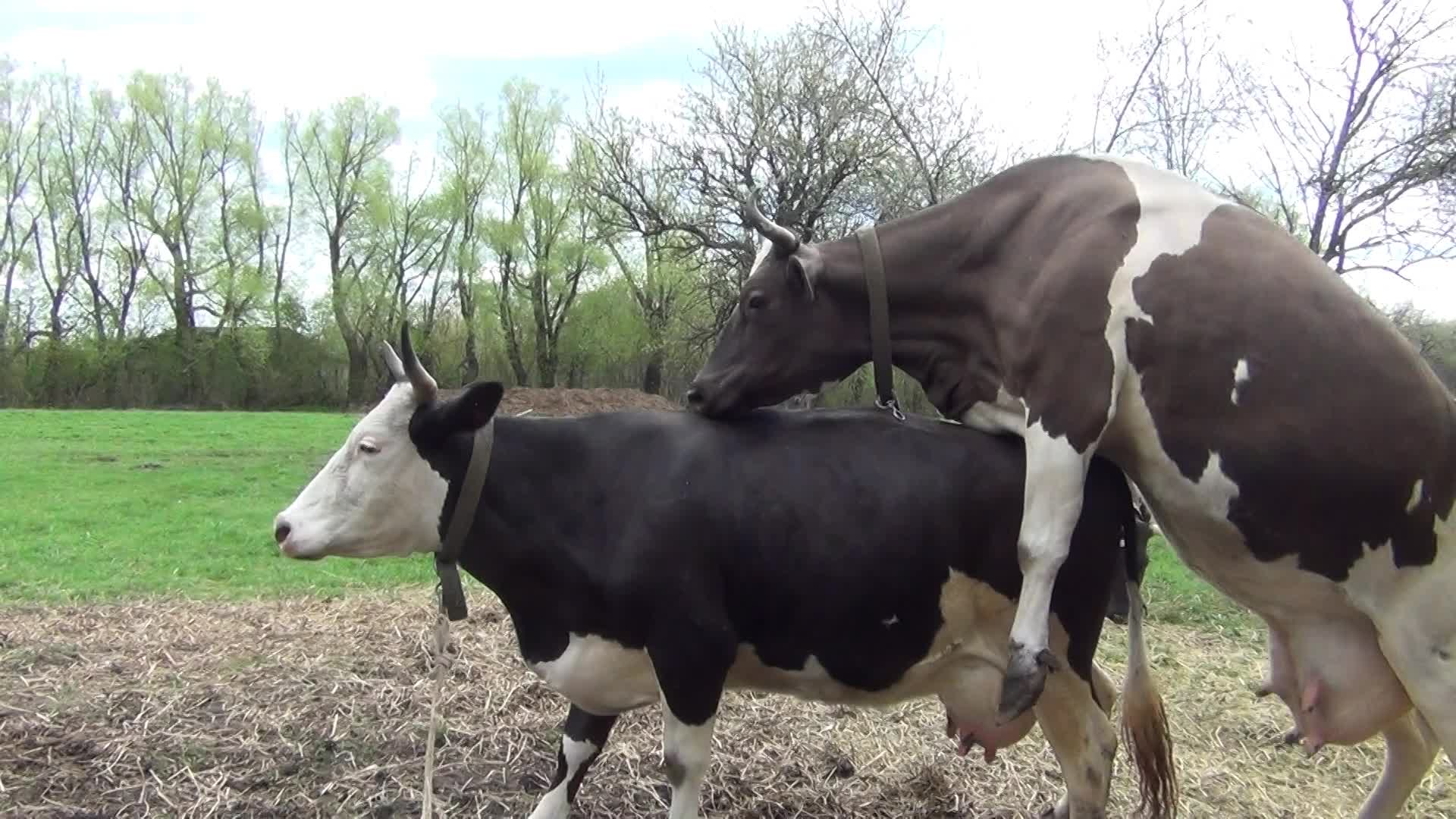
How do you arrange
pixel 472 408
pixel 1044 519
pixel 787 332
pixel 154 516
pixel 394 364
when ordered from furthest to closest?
pixel 154 516, pixel 394 364, pixel 472 408, pixel 787 332, pixel 1044 519

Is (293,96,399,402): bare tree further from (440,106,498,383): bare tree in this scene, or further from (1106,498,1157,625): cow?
(1106,498,1157,625): cow

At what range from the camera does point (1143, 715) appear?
4.14 meters

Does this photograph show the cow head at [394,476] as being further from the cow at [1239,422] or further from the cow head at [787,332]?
the cow at [1239,422]

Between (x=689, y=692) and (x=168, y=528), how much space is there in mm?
10430

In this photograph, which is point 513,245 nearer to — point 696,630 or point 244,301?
point 244,301

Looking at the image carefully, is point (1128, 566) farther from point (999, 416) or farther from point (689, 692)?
point (689, 692)

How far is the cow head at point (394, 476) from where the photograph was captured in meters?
3.83

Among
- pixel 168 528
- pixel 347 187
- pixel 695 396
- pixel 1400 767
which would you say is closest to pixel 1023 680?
pixel 695 396

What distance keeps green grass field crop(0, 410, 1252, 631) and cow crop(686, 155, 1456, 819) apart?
562cm

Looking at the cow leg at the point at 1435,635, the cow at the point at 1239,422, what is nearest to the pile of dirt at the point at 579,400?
the cow at the point at 1239,422

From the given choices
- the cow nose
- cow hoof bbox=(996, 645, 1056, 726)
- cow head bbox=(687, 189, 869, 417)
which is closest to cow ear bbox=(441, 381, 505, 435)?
the cow nose

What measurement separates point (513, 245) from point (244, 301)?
1136 cm

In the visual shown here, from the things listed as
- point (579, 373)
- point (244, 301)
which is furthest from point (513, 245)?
point (244, 301)

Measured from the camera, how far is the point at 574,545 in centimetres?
385
